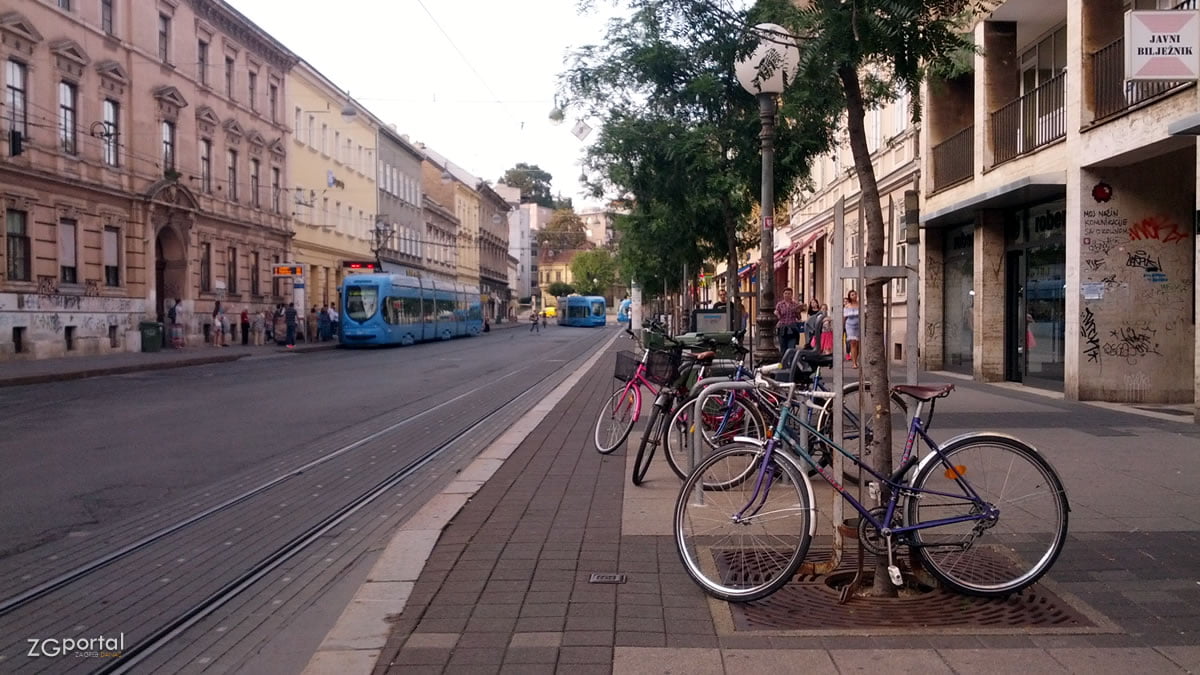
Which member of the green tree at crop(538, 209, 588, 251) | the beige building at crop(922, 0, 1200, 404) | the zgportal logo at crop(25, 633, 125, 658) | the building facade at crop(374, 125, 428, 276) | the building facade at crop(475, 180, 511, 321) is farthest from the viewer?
the green tree at crop(538, 209, 588, 251)

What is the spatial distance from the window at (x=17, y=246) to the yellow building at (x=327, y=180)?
19.0 metres

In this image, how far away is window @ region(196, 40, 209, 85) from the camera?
40.0 m

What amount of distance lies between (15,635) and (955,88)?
68.7ft

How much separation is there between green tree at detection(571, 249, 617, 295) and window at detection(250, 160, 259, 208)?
261ft

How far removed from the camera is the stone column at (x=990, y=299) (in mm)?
18672

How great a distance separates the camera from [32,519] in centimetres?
745

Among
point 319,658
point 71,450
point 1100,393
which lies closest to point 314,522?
point 319,658

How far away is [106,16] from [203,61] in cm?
731

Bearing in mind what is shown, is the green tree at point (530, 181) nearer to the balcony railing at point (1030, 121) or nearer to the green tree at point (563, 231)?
the green tree at point (563, 231)

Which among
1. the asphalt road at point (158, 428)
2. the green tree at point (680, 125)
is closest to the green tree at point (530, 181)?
the asphalt road at point (158, 428)

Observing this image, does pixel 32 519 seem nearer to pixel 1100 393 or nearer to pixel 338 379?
pixel 1100 393

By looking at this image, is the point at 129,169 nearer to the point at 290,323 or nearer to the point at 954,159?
the point at 290,323

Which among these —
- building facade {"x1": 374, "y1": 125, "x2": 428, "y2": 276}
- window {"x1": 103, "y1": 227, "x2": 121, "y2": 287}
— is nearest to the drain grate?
window {"x1": 103, "y1": 227, "x2": 121, "y2": 287}

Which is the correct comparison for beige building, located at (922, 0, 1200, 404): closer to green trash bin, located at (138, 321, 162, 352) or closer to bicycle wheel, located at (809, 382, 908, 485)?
bicycle wheel, located at (809, 382, 908, 485)
